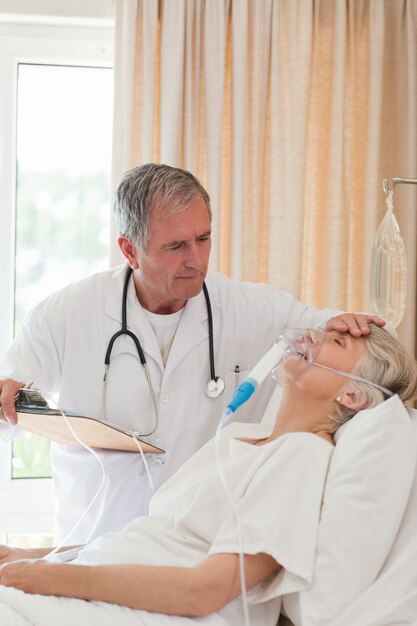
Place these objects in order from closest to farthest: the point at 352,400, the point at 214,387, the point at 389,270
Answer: the point at 352,400 → the point at 214,387 → the point at 389,270

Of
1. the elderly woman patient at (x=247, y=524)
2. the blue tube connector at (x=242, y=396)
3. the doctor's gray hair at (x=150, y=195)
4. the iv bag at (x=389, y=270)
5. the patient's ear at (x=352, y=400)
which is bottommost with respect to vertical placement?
the elderly woman patient at (x=247, y=524)

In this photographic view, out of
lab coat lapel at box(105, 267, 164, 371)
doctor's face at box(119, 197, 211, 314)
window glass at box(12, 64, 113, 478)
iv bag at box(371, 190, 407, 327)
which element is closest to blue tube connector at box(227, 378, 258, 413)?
doctor's face at box(119, 197, 211, 314)

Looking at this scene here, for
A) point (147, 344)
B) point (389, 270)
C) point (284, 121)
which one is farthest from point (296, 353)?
point (284, 121)

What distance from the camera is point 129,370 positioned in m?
2.33

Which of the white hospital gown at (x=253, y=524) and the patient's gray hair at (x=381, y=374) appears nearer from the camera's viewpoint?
the white hospital gown at (x=253, y=524)

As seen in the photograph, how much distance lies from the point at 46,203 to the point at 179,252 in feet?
4.69

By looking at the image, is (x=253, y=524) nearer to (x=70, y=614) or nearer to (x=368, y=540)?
(x=368, y=540)

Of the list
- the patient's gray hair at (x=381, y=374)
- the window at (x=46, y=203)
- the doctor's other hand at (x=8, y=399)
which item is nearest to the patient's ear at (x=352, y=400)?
the patient's gray hair at (x=381, y=374)

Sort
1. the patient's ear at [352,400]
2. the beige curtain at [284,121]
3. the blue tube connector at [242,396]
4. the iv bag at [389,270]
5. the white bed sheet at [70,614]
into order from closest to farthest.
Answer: the white bed sheet at [70,614] < the blue tube connector at [242,396] < the patient's ear at [352,400] < the iv bag at [389,270] < the beige curtain at [284,121]

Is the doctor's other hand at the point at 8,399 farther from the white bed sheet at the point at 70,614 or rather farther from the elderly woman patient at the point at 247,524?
the white bed sheet at the point at 70,614

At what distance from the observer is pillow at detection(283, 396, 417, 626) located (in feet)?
4.82

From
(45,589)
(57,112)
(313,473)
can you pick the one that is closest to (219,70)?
(57,112)

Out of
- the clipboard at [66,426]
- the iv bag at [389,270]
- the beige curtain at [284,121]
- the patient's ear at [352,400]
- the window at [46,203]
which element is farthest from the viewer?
the window at [46,203]

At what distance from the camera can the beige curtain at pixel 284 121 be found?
122 inches
